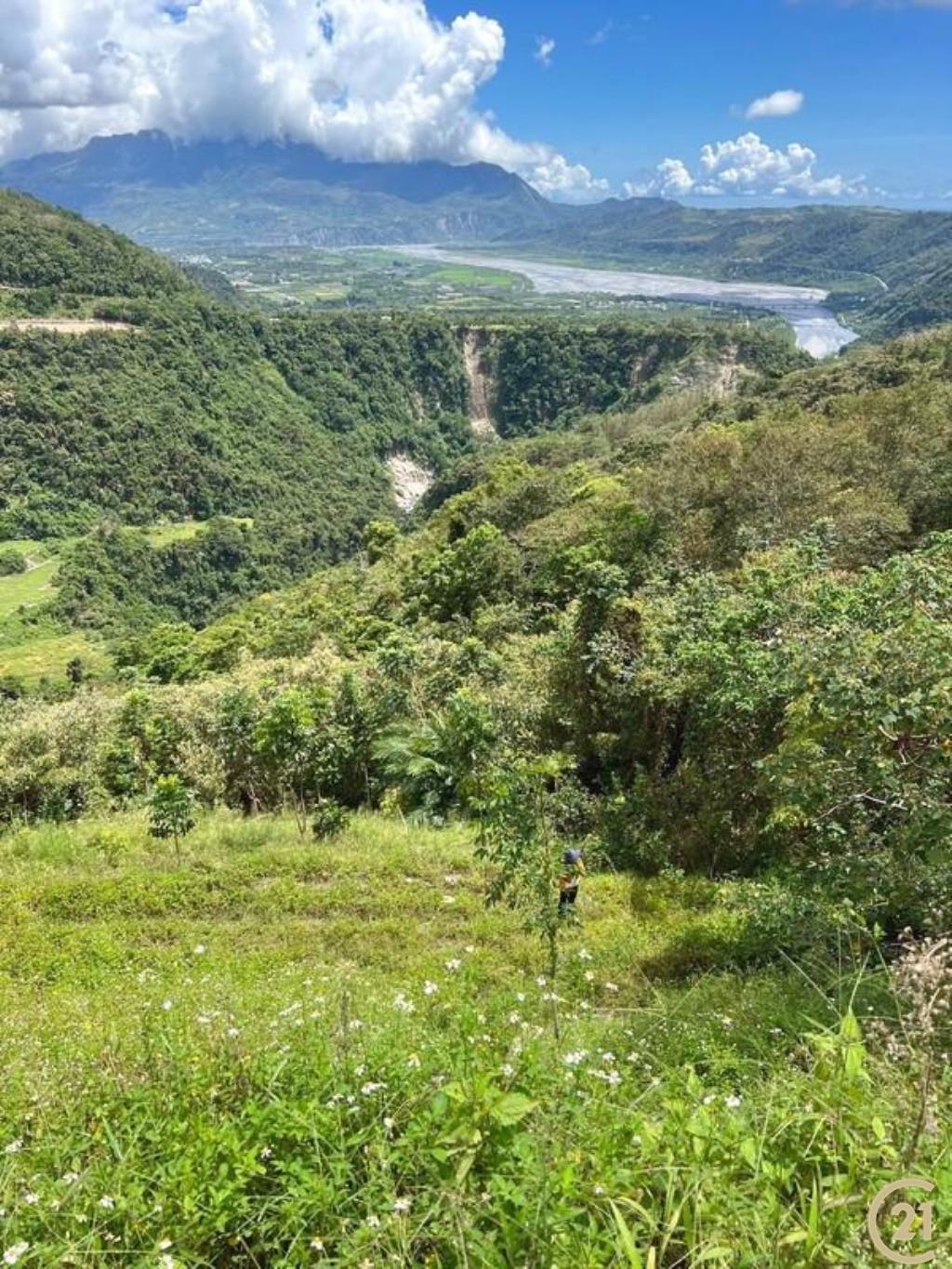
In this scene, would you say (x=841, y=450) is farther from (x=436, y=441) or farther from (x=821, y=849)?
(x=436, y=441)

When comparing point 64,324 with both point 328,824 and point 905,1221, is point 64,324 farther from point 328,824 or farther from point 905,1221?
point 905,1221

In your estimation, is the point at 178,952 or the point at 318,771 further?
the point at 318,771

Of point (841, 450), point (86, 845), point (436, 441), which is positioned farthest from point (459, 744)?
point (436, 441)

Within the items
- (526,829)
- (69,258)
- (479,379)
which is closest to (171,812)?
(526,829)

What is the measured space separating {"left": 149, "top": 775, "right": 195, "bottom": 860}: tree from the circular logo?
7812 millimetres

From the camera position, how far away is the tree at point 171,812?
859 cm

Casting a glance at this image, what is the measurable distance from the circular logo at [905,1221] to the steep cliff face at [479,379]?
446 ft

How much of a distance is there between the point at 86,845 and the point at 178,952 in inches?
123

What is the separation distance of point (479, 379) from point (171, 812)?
135651 mm

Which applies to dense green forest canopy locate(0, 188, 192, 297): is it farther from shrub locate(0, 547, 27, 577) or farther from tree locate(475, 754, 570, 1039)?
tree locate(475, 754, 570, 1039)

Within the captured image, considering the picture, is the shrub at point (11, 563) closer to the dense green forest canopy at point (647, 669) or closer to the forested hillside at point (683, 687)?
the dense green forest canopy at point (647, 669)

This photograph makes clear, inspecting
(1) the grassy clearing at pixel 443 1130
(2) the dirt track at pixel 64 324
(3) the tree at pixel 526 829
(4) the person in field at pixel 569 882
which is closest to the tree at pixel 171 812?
(1) the grassy clearing at pixel 443 1130

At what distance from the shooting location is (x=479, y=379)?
13625 cm

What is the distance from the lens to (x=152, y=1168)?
7.89 ft
